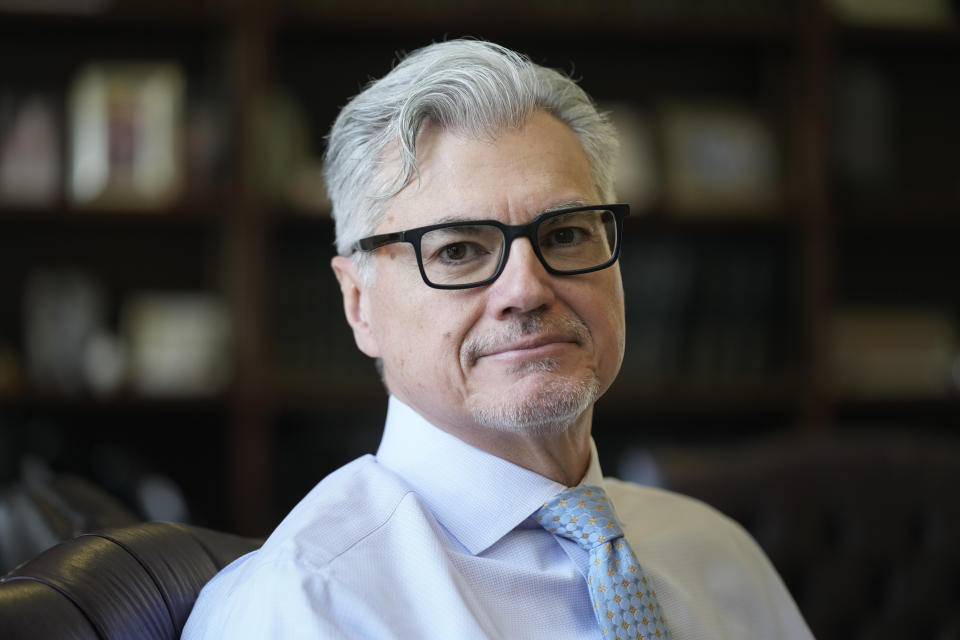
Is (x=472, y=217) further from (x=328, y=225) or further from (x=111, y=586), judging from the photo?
(x=328, y=225)

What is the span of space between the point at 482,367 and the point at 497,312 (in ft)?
0.22

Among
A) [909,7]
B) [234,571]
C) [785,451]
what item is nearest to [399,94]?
[234,571]

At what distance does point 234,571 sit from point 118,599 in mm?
135

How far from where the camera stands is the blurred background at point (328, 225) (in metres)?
2.79

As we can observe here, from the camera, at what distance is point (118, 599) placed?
1.08 metres

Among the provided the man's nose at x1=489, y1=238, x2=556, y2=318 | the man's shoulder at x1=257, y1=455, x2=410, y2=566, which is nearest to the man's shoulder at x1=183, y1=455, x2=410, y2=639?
the man's shoulder at x1=257, y1=455, x2=410, y2=566

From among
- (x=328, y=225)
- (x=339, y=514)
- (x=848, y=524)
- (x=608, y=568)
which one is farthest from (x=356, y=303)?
(x=328, y=225)

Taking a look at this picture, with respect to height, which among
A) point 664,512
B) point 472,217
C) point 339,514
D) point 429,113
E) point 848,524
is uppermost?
point 429,113

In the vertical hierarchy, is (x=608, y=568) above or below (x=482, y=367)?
below

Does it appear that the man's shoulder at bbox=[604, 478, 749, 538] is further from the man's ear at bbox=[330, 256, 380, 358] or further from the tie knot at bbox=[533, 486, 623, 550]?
the man's ear at bbox=[330, 256, 380, 358]

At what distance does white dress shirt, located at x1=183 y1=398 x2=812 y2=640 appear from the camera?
1.04 m

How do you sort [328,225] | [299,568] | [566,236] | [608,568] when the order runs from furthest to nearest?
[328,225]
[566,236]
[608,568]
[299,568]

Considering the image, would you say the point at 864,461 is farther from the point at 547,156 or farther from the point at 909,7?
the point at 909,7

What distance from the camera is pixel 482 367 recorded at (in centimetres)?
124
